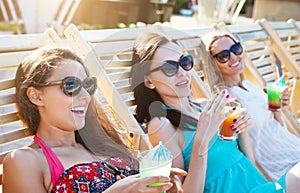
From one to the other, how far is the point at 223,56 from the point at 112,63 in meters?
0.79

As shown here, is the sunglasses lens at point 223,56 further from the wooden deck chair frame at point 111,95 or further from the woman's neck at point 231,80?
the wooden deck chair frame at point 111,95

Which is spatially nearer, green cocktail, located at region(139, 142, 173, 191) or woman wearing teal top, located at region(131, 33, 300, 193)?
green cocktail, located at region(139, 142, 173, 191)

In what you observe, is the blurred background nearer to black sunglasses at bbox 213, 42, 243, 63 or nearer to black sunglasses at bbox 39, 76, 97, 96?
black sunglasses at bbox 213, 42, 243, 63

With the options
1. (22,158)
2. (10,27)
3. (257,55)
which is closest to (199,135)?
(22,158)

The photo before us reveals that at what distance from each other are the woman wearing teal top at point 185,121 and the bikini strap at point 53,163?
42 cm

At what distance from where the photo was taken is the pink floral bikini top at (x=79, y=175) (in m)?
1.48

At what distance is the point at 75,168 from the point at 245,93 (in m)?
1.41

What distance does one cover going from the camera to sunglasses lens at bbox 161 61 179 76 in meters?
1.73

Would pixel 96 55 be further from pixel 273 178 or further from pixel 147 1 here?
pixel 147 1

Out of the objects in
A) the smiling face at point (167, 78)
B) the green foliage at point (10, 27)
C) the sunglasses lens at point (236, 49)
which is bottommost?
the green foliage at point (10, 27)

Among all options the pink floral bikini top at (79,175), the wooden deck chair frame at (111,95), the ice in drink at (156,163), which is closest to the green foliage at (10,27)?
the wooden deck chair frame at (111,95)

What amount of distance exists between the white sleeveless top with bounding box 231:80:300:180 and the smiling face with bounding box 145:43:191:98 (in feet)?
2.73

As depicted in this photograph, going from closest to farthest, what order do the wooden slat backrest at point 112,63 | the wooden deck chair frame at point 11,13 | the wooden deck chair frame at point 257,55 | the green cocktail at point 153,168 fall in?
the green cocktail at point 153,168 → the wooden slat backrest at point 112,63 → the wooden deck chair frame at point 257,55 → the wooden deck chair frame at point 11,13

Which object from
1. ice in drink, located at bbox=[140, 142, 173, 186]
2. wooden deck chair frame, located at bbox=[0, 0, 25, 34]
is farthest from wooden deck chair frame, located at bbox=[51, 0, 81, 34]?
ice in drink, located at bbox=[140, 142, 173, 186]
